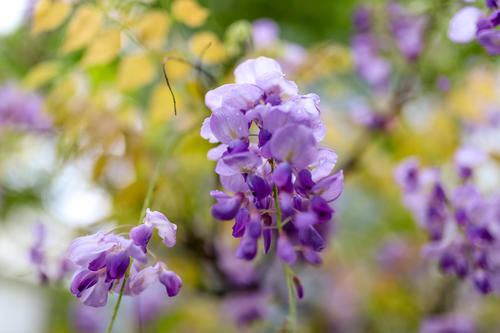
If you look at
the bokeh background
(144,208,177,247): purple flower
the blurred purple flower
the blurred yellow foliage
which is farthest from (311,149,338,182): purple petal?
the blurred yellow foliage

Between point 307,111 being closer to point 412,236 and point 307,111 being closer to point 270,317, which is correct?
point 270,317

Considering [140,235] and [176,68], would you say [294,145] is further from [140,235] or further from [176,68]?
[176,68]

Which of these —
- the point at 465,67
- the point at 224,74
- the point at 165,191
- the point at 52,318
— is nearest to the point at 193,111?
the point at 224,74

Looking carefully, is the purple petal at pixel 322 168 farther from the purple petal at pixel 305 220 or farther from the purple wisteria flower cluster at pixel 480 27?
the purple wisteria flower cluster at pixel 480 27

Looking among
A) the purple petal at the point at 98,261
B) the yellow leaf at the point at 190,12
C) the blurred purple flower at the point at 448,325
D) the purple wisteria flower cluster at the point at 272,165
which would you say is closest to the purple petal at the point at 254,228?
the purple wisteria flower cluster at the point at 272,165

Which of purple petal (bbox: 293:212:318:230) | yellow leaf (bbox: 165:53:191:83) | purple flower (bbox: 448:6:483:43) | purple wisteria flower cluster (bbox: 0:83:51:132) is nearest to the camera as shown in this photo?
purple petal (bbox: 293:212:318:230)

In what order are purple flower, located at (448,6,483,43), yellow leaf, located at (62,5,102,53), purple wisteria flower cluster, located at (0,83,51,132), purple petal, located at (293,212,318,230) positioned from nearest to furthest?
purple petal, located at (293,212,318,230) → purple flower, located at (448,6,483,43) → yellow leaf, located at (62,5,102,53) → purple wisteria flower cluster, located at (0,83,51,132)

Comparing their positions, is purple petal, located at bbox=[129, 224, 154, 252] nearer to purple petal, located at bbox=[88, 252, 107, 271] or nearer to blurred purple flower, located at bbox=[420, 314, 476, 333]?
purple petal, located at bbox=[88, 252, 107, 271]
